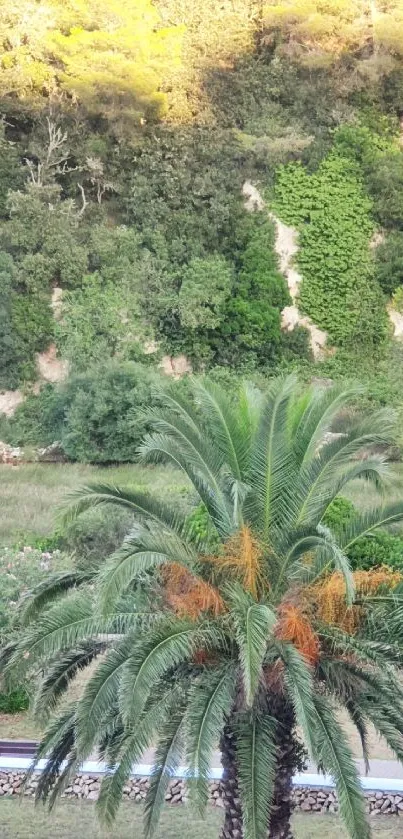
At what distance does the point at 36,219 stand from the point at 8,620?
13438mm

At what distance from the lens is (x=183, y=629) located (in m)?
6.07

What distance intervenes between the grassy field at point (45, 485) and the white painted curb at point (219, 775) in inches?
238

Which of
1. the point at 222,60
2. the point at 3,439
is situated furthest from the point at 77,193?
the point at 3,439

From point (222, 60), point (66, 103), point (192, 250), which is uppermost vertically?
point (222, 60)

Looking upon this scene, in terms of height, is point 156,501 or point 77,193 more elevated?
point 77,193

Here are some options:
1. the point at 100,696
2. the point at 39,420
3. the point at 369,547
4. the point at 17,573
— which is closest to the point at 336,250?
the point at 39,420

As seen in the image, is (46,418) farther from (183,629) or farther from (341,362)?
(183,629)

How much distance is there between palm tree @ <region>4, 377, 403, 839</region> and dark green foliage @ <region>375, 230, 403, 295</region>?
16911 millimetres

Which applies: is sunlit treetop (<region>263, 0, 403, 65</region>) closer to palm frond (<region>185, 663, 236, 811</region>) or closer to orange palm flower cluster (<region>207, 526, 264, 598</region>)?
orange palm flower cluster (<region>207, 526, 264, 598</region>)

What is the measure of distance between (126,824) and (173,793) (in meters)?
0.56

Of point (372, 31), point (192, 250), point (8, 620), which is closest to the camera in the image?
point (8, 620)

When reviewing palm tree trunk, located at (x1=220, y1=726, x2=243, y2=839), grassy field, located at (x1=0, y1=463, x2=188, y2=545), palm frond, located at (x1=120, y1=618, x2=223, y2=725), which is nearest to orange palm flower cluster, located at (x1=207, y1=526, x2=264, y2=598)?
palm frond, located at (x1=120, y1=618, x2=223, y2=725)

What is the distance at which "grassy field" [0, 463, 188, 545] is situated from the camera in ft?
50.5

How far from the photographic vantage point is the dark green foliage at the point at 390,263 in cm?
2319
